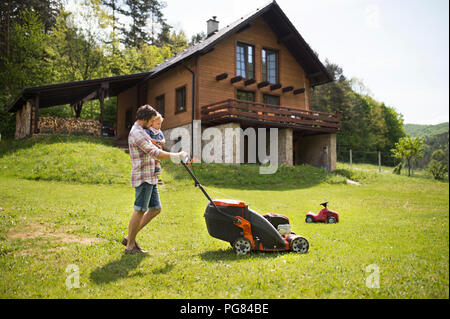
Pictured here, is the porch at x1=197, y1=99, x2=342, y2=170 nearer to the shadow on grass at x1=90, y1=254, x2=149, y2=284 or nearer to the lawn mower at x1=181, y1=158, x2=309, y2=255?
the lawn mower at x1=181, y1=158, x2=309, y2=255

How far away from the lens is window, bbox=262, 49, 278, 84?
22116 mm

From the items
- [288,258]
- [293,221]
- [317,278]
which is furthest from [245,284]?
[293,221]

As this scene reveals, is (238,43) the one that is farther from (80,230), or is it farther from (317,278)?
(317,278)

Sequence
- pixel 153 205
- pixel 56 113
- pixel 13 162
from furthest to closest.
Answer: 1. pixel 56 113
2. pixel 13 162
3. pixel 153 205

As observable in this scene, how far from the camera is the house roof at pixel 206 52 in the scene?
18.7m

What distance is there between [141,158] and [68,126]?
17315 millimetres

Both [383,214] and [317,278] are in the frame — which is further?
[383,214]

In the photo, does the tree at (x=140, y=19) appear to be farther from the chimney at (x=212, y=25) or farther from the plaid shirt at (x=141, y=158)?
the plaid shirt at (x=141, y=158)

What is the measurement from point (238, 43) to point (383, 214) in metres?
15.5

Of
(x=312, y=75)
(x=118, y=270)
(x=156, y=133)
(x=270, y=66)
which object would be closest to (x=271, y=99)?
(x=270, y=66)

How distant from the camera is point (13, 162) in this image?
14.3m

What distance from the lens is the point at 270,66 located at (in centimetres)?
2238

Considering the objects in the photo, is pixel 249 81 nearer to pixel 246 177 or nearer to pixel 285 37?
pixel 285 37

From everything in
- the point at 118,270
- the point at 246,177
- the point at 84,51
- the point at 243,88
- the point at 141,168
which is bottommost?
the point at 118,270
